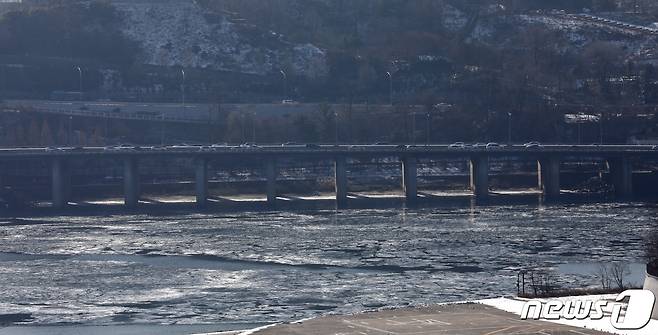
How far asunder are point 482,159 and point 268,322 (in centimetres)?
8710

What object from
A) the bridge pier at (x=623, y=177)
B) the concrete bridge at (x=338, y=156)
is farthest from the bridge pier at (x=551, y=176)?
→ the bridge pier at (x=623, y=177)

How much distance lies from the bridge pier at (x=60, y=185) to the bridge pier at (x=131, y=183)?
19.8 feet

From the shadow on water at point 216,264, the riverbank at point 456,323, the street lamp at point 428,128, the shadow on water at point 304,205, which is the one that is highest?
the street lamp at point 428,128

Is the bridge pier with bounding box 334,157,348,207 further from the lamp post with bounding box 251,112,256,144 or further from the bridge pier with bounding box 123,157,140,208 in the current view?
the lamp post with bounding box 251,112,256,144

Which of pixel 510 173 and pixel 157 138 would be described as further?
pixel 157 138

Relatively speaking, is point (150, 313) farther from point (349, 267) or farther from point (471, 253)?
point (471, 253)

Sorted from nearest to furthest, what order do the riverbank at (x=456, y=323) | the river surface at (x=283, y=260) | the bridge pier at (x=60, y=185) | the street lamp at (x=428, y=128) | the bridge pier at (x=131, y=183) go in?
the riverbank at (x=456, y=323), the river surface at (x=283, y=260), the bridge pier at (x=131, y=183), the bridge pier at (x=60, y=185), the street lamp at (x=428, y=128)

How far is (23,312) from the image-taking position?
68.6m

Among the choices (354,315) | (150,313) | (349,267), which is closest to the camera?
(354,315)

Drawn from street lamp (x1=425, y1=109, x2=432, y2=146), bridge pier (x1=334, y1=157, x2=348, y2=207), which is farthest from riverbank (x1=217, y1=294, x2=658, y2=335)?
street lamp (x1=425, y1=109, x2=432, y2=146)

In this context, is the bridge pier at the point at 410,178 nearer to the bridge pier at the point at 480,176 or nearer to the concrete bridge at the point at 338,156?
the concrete bridge at the point at 338,156

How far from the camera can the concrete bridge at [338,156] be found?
143500 millimetres

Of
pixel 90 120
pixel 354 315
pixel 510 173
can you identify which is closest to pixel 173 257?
pixel 354 315

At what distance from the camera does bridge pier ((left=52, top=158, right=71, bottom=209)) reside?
14225 centimetres
